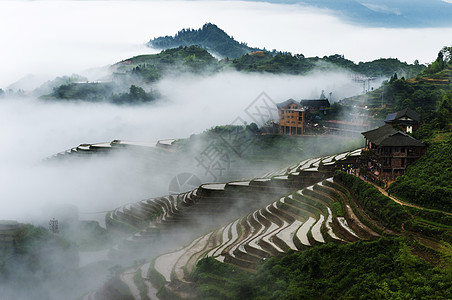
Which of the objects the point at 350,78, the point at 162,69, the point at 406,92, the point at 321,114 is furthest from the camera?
the point at 162,69

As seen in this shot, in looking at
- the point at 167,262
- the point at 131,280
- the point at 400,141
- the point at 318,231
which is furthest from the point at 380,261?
the point at 131,280

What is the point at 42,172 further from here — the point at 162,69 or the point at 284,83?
the point at 162,69

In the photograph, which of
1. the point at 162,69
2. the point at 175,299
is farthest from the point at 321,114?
the point at 162,69

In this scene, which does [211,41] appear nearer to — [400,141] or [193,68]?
[193,68]

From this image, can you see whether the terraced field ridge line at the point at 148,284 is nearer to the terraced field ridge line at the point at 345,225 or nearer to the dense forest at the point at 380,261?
the dense forest at the point at 380,261

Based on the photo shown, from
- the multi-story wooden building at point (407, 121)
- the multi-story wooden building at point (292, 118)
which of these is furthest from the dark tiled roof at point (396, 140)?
the multi-story wooden building at point (292, 118)

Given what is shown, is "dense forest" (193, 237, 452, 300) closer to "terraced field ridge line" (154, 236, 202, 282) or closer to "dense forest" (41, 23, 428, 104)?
"terraced field ridge line" (154, 236, 202, 282)
